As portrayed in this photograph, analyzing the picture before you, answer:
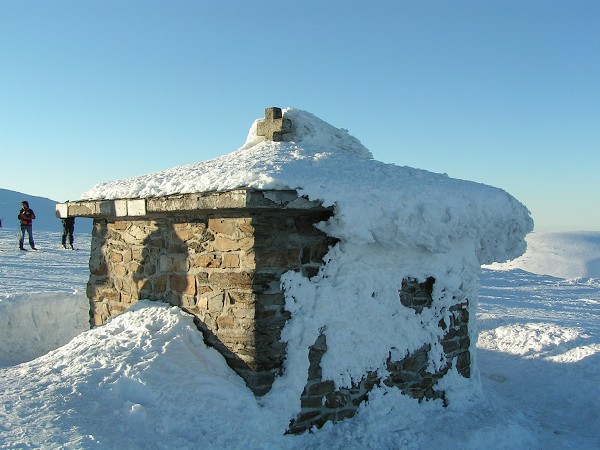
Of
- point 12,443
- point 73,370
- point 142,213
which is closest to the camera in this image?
point 12,443

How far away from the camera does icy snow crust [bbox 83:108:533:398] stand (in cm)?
430

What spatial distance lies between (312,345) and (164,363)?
118 cm

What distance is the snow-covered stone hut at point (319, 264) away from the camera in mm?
4230

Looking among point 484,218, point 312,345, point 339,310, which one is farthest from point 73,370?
point 484,218

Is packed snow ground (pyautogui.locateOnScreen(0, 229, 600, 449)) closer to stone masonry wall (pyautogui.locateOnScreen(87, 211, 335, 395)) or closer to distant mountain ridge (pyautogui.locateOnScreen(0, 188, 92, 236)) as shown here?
stone masonry wall (pyautogui.locateOnScreen(87, 211, 335, 395))

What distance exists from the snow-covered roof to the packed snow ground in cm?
128

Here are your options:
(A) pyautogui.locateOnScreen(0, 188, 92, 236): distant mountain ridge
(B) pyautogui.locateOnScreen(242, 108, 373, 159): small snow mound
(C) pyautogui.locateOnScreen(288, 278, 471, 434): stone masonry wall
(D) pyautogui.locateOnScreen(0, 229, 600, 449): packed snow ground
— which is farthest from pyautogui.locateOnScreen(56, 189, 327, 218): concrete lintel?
(A) pyautogui.locateOnScreen(0, 188, 92, 236): distant mountain ridge

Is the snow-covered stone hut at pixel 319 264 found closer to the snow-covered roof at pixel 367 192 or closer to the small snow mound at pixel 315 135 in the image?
the snow-covered roof at pixel 367 192

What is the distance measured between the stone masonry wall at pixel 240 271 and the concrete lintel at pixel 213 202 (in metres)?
0.22

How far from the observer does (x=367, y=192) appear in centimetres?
435

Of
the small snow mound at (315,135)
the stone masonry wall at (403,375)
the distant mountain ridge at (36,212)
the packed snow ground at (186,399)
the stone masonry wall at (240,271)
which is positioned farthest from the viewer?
the distant mountain ridge at (36,212)

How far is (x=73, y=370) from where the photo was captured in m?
4.05

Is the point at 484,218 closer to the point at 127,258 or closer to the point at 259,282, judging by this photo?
the point at 259,282

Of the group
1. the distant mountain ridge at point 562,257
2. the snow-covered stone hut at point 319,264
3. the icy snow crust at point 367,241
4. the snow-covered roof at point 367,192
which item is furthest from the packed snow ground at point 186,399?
the distant mountain ridge at point 562,257
